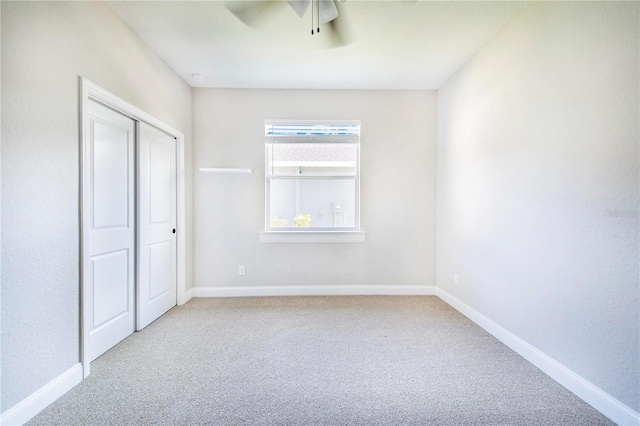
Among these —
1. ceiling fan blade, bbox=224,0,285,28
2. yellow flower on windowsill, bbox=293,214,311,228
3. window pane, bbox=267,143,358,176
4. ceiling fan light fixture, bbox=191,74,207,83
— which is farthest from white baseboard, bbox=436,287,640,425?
ceiling fan light fixture, bbox=191,74,207,83

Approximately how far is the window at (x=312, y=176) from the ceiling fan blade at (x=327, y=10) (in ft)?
5.63

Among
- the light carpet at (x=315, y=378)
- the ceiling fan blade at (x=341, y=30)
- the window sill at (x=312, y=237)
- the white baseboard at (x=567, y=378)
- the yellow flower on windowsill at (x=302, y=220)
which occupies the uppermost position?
the ceiling fan blade at (x=341, y=30)

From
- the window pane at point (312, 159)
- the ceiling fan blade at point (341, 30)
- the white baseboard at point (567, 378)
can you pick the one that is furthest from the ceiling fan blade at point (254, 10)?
the white baseboard at point (567, 378)

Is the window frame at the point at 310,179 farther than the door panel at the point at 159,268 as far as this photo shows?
Yes

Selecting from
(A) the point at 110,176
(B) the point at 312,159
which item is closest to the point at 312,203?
(B) the point at 312,159

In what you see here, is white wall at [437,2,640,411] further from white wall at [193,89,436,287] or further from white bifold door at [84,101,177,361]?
white bifold door at [84,101,177,361]

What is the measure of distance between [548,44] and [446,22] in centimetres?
76

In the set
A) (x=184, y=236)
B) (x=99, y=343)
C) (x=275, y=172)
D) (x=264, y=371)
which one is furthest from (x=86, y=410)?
(x=275, y=172)

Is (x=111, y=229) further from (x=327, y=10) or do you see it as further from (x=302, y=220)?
(x=327, y=10)

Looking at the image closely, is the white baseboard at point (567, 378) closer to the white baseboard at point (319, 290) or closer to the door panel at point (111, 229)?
the white baseboard at point (319, 290)

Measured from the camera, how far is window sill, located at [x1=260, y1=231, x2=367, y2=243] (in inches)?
135

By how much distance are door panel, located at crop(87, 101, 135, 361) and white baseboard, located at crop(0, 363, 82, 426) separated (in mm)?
263

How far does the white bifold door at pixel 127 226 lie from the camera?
2.03 meters

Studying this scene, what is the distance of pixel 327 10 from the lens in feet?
5.58
